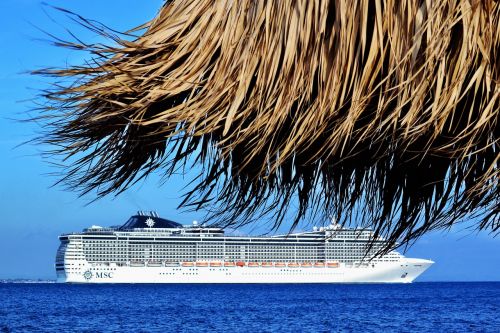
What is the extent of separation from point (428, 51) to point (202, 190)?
21.1 inches

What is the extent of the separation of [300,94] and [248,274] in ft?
206

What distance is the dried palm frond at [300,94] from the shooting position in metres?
1.30

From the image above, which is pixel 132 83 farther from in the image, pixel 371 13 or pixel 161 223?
pixel 161 223

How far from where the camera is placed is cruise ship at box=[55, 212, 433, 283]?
63.8 m

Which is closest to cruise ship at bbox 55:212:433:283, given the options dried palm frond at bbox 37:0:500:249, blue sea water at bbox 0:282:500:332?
blue sea water at bbox 0:282:500:332

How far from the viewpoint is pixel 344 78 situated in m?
1.34

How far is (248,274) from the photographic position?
6356cm

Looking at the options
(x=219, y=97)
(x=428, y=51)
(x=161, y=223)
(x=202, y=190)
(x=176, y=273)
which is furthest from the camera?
(x=161, y=223)

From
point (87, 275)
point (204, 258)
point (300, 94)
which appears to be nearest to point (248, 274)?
point (204, 258)

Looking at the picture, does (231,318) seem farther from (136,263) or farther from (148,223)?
(148,223)

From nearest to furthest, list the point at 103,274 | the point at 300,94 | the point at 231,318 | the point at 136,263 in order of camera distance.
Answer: the point at 300,94 < the point at 231,318 < the point at 136,263 < the point at 103,274

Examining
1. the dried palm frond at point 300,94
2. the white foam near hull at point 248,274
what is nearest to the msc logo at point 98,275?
the white foam near hull at point 248,274

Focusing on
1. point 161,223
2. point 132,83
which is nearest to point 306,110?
point 132,83

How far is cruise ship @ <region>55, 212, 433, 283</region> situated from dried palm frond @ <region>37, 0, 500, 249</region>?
60.9 metres
